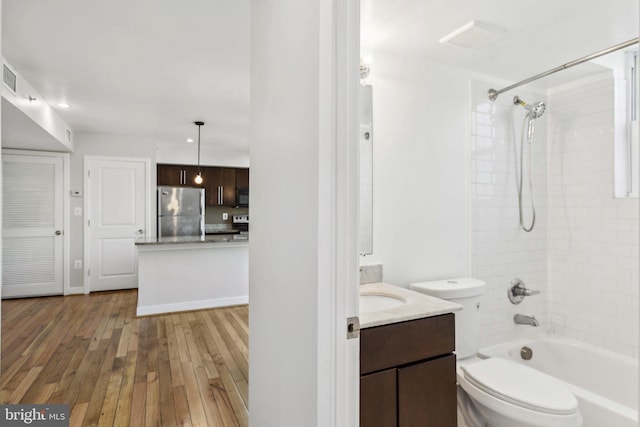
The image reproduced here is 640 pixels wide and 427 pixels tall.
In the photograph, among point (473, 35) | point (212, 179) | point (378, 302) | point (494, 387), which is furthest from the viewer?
point (212, 179)

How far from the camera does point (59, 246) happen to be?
16.3 ft

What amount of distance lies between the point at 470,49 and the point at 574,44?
25.1 inches

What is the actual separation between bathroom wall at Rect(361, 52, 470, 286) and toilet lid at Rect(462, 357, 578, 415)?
2.11 feet

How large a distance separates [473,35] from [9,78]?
336cm

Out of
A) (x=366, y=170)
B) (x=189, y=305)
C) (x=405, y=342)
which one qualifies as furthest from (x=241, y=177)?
(x=405, y=342)

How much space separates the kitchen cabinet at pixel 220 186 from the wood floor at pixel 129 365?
9.05 feet

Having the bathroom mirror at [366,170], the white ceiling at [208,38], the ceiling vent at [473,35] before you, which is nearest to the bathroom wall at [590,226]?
the white ceiling at [208,38]

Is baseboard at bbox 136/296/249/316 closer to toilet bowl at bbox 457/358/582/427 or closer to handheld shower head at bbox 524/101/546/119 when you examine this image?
toilet bowl at bbox 457/358/582/427

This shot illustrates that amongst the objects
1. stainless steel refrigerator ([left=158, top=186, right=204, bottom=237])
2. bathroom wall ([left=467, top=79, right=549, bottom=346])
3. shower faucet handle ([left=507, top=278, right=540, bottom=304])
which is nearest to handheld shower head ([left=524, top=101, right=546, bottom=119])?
bathroom wall ([left=467, top=79, right=549, bottom=346])

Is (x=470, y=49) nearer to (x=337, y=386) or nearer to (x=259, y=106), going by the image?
(x=259, y=106)

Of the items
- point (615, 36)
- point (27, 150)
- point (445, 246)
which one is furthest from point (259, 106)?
point (27, 150)

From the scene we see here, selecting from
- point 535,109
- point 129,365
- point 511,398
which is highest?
point 535,109

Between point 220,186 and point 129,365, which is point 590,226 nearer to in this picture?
point 129,365

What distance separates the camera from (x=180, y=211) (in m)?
5.97
